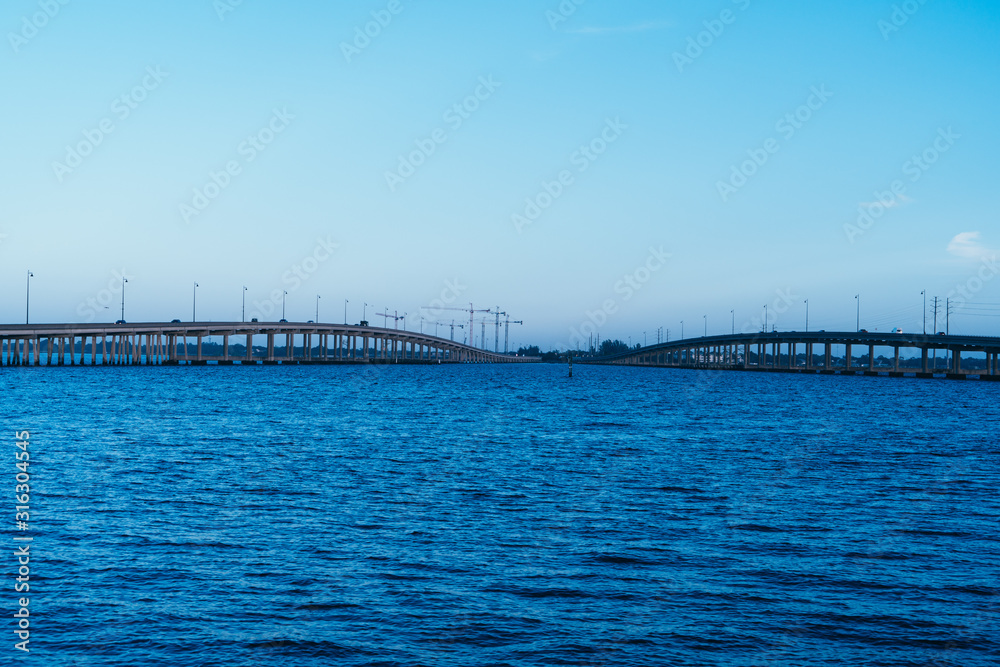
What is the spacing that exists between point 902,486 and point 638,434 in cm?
1764

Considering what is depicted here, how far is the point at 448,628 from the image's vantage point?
11.9 metres

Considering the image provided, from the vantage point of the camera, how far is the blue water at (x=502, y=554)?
1142cm

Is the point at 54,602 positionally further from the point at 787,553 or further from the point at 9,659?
the point at 787,553

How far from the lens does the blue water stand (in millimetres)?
11422

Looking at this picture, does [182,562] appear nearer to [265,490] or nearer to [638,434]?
[265,490]

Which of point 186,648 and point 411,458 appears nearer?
point 186,648

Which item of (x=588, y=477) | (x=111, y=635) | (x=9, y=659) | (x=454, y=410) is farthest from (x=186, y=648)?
(x=454, y=410)

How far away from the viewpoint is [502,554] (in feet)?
53.1

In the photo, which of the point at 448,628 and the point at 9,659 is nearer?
the point at 9,659

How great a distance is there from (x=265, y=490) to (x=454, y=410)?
36677 mm

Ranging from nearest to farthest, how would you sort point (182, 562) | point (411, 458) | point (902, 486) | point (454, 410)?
1. point (182, 562)
2. point (902, 486)
3. point (411, 458)
4. point (454, 410)

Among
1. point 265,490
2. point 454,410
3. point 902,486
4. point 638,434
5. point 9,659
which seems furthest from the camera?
point 454,410

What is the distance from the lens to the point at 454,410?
59281 millimetres

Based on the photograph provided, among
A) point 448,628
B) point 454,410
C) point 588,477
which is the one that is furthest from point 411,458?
point 454,410
